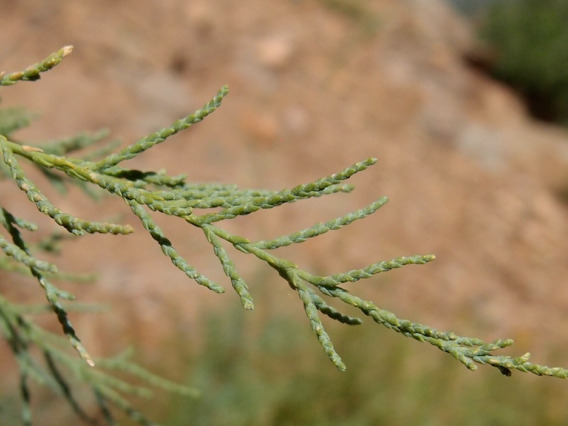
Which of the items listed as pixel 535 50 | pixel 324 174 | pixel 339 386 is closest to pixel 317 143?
pixel 324 174

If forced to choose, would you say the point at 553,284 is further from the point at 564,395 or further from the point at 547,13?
the point at 547,13

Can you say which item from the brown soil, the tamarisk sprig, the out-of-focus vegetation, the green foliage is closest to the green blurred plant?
the tamarisk sprig

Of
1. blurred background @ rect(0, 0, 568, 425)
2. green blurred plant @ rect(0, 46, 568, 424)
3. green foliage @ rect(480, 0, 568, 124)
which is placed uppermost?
green foliage @ rect(480, 0, 568, 124)

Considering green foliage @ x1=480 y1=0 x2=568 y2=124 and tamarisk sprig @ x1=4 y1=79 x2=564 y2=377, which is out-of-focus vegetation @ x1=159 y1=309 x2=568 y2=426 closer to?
tamarisk sprig @ x1=4 y1=79 x2=564 y2=377

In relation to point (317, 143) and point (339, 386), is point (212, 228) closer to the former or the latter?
point (339, 386)

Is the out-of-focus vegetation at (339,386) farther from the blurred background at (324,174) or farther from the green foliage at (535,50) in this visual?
the green foliage at (535,50)

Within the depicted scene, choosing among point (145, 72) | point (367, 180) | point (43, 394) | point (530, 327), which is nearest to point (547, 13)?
point (367, 180)

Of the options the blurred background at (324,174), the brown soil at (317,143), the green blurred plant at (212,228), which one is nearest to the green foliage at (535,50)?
the blurred background at (324,174)

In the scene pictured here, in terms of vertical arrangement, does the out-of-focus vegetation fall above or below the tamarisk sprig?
above
